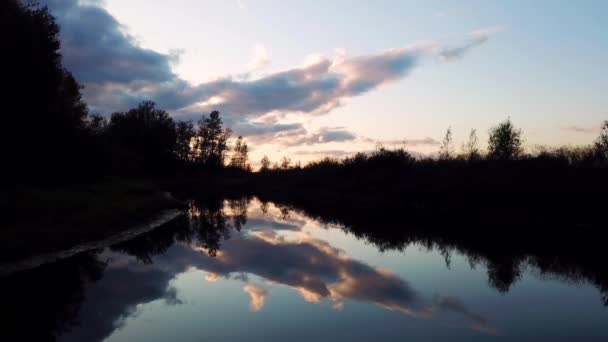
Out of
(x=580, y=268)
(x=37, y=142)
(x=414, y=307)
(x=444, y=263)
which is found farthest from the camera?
(x=37, y=142)

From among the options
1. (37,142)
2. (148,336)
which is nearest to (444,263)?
(148,336)

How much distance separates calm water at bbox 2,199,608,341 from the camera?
11.2m

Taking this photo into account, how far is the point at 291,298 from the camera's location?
1441 cm

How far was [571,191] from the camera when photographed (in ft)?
105

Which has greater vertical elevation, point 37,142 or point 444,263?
point 37,142

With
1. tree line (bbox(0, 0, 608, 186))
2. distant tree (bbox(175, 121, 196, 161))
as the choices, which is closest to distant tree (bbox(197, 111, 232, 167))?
distant tree (bbox(175, 121, 196, 161))

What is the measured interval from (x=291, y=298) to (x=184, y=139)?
12643cm

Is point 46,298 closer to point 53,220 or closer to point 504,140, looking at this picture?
point 53,220

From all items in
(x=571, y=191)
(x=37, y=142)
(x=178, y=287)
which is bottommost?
(x=178, y=287)

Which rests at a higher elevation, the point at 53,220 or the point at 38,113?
the point at 38,113

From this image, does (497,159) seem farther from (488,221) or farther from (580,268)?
(580,268)

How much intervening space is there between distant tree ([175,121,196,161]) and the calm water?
112233mm

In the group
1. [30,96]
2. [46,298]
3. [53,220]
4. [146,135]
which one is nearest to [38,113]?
[30,96]

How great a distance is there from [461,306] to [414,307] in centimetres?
165
